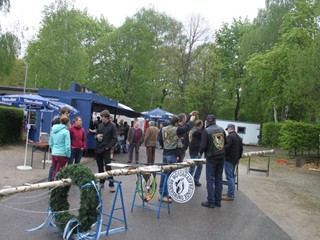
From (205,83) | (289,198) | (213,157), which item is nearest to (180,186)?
(213,157)

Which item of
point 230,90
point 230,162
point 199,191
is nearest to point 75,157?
point 199,191

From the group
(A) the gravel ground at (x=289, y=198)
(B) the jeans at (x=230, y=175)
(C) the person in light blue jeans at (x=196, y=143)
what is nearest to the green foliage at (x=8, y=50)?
(A) the gravel ground at (x=289, y=198)

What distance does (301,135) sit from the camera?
21328 mm

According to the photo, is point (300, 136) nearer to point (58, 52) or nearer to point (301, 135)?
point (301, 135)

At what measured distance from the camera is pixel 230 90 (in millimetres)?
43750

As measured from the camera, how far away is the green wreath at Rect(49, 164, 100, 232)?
4.71 metres

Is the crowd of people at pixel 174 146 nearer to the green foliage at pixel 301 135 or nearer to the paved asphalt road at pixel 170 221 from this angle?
the paved asphalt road at pixel 170 221

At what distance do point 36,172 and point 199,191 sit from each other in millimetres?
4646

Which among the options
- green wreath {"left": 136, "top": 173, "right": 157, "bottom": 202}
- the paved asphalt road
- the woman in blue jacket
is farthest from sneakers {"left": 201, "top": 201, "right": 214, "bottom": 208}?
the woman in blue jacket

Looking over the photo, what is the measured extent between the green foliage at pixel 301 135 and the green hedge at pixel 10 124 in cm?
1537

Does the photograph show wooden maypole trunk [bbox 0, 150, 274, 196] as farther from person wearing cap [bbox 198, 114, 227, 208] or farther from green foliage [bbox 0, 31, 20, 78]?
green foliage [bbox 0, 31, 20, 78]

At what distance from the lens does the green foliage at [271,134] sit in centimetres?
3192

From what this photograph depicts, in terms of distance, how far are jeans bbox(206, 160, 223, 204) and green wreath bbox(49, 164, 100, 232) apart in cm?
329

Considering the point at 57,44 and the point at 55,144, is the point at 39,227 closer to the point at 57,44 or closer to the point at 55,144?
the point at 55,144
